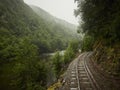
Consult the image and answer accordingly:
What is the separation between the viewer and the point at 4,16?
161 meters

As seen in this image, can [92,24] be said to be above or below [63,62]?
above

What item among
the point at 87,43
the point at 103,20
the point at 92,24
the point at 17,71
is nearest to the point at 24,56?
the point at 17,71

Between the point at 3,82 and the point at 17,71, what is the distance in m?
13.4

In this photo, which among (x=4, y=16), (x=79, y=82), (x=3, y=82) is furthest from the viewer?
(x=4, y=16)

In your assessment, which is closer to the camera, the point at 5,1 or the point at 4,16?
the point at 4,16

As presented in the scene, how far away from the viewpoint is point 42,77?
2930 centimetres

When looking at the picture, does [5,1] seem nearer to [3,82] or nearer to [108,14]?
[3,82]

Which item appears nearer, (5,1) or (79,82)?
(79,82)

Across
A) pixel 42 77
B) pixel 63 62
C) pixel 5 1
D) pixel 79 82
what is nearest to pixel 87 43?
pixel 63 62

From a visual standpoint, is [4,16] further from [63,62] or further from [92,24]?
[92,24]

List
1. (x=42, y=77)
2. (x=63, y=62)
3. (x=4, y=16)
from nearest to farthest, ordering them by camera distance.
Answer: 1. (x=42, y=77)
2. (x=63, y=62)
3. (x=4, y=16)

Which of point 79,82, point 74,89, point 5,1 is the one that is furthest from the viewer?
point 5,1

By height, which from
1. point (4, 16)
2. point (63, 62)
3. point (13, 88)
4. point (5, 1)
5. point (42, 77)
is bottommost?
point (13, 88)

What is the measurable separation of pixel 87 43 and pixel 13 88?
33.6 metres
